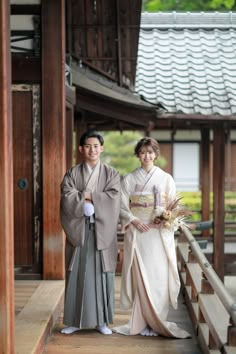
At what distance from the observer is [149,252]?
4.75 m

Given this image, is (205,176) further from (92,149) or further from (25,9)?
(92,149)

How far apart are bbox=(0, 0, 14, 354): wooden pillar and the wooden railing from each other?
1.26m

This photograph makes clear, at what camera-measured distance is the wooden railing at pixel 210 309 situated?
3.46 meters

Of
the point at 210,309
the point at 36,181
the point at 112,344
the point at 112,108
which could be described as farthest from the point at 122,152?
the point at 210,309

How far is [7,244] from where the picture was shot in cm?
329

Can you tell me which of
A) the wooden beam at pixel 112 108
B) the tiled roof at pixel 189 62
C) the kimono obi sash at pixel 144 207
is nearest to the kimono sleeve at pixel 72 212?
the kimono obi sash at pixel 144 207

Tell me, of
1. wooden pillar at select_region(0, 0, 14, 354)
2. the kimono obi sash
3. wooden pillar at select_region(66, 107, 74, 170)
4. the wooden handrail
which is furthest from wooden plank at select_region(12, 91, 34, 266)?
wooden pillar at select_region(0, 0, 14, 354)

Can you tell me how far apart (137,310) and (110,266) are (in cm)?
45

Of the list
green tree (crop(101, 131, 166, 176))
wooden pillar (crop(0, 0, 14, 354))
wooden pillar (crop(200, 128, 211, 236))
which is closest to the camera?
wooden pillar (crop(0, 0, 14, 354))

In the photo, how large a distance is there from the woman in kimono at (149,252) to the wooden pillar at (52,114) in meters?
1.37

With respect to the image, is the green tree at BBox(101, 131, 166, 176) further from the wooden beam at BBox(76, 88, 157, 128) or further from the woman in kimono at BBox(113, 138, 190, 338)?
the woman in kimono at BBox(113, 138, 190, 338)

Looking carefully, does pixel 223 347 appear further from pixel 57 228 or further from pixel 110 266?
pixel 57 228

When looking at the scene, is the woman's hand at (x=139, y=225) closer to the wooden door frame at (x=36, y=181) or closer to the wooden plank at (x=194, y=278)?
the wooden plank at (x=194, y=278)

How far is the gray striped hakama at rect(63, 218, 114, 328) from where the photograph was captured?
4.60 meters
